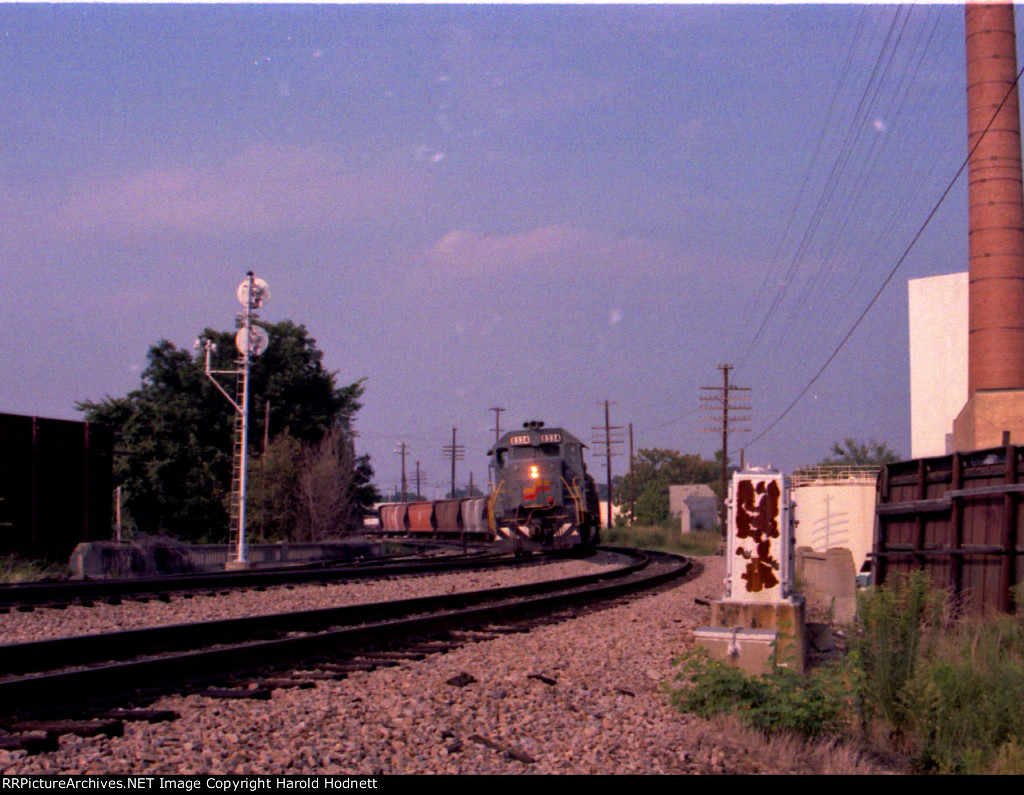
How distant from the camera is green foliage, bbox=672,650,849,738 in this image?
5.88 m

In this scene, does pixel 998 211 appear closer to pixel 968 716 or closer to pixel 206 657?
pixel 968 716

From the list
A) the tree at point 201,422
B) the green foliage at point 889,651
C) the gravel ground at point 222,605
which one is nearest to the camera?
the green foliage at point 889,651

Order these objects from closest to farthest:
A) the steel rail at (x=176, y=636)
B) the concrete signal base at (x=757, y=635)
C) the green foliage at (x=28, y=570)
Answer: the concrete signal base at (x=757, y=635) → the steel rail at (x=176, y=636) → the green foliage at (x=28, y=570)

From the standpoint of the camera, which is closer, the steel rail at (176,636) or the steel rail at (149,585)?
the steel rail at (176,636)

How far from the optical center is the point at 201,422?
140ft

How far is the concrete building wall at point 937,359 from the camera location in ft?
142

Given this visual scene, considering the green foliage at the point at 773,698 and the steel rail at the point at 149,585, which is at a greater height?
the green foliage at the point at 773,698

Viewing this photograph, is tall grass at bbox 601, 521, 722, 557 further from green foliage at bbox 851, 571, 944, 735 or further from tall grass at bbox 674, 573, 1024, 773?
tall grass at bbox 674, 573, 1024, 773

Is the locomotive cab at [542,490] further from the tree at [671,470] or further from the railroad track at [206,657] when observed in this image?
the tree at [671,470]

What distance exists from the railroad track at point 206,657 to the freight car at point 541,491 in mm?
10789

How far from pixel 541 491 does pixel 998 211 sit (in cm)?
1666

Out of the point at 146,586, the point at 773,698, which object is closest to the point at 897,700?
the point at 773,698

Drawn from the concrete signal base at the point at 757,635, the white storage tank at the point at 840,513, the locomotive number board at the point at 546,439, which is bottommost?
the white storage tank at the point at 840,513

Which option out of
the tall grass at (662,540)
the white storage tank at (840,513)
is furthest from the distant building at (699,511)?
the white storage tank at (840,513)
